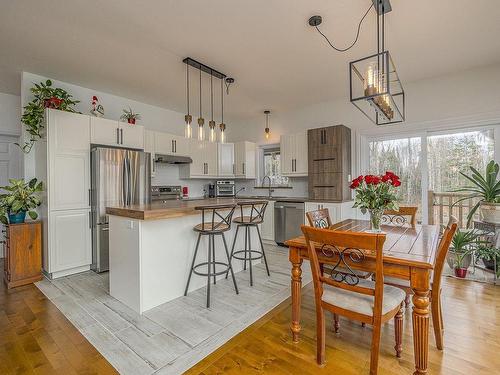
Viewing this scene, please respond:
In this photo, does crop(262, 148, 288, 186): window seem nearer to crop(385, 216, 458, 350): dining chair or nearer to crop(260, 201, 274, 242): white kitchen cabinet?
crop(260, 201, 274, 242): white kitchen cabinet

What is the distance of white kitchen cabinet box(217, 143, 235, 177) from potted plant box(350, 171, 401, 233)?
3.78 metres

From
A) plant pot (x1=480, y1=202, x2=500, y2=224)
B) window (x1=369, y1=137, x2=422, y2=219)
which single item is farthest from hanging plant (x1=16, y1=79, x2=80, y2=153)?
plant pot (x1=480, y1=202, x2=500, y2=224)

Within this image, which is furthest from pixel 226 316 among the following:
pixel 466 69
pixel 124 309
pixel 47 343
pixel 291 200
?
pixel 466 69

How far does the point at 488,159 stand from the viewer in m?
3.61

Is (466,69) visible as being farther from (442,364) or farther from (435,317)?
(442,364)

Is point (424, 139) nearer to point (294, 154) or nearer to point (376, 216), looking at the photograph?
point (294, 154)

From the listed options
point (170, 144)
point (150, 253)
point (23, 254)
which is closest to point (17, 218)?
point (23, 254)

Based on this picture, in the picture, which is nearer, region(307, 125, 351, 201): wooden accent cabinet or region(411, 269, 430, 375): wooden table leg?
region(411, 269, 430, 375): wooden table leg

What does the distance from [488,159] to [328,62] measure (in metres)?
2.65

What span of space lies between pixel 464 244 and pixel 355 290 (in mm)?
2611

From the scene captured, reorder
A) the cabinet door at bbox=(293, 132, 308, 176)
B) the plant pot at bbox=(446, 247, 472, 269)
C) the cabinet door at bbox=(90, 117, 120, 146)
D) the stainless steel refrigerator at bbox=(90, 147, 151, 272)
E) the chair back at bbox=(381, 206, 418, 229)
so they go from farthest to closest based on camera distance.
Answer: the cabinet door at bbox=(293, 132, 308, 176)
the cabinet door at bbox=(90, 117, 120, 146)
the stainless steel refrigerator at bbox=(90, 147, 151, 272)
the plant pot at bbox=(446, 247, 472, 269)
the chair back at bbox=(381, 206, 418, 229)

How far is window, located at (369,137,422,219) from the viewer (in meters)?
4.14

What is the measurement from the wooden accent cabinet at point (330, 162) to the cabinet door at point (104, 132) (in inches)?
128

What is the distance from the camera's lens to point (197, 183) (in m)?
5.67
